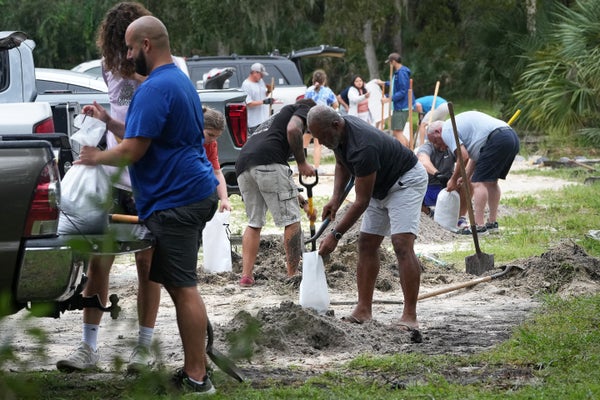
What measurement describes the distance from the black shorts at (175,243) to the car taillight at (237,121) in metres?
6.24

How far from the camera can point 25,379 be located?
3.42m

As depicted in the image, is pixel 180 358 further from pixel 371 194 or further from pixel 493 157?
pixel 493 157

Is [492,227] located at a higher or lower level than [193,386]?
lower

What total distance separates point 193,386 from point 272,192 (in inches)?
163

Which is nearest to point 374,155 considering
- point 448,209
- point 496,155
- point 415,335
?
point 415,335

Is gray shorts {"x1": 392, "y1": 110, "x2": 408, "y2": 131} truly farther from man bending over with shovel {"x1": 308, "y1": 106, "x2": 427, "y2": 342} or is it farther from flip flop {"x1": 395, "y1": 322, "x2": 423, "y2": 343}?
flip flop {"x1": 395, "y1": 322, "x2": 423, "y2": 343}

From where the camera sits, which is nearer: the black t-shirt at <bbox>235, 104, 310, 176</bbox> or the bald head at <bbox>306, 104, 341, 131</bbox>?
the bald head at <bbox>306, 104, 341, 131</bbox>

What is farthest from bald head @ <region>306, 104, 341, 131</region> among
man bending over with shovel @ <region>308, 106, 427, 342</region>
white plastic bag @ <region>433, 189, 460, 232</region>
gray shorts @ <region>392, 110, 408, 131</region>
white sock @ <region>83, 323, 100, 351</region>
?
gray shorts @ <region>392, 110, 408, 131</region>

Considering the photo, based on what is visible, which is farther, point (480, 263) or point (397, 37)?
point (397, 37)

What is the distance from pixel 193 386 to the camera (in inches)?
222

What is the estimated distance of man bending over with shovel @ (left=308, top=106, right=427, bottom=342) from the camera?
7.41 metres

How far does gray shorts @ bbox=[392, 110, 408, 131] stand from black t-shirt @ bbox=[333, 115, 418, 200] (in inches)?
561

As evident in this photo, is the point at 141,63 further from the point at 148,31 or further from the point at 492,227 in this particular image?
the point at 492,227

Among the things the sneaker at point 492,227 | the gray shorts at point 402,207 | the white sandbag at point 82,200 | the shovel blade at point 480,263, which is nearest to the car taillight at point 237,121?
the shovel blade at point 480,263
